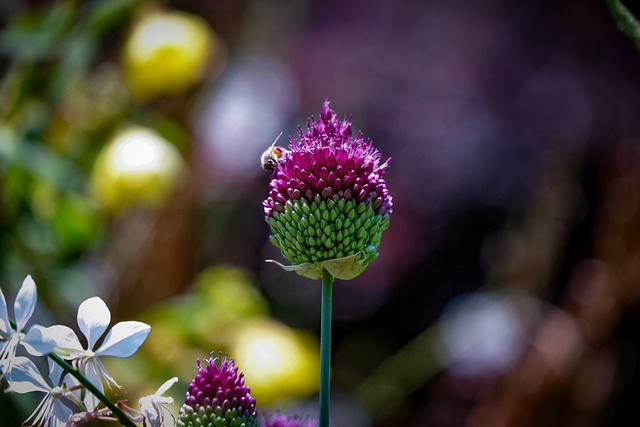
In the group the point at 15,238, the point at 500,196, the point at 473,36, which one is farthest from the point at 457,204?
the point at 15,238

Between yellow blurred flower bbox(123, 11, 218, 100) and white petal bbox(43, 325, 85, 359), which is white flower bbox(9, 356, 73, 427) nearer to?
white petal bbox(43, 325, 85, 359)

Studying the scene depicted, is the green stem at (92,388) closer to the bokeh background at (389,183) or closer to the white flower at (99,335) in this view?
the white flower at (99,335)

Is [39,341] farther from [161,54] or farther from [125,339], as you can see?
[161,54]

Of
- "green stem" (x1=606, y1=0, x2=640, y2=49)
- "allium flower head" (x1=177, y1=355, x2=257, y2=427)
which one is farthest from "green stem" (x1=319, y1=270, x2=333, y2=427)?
"green stem" (x1=606, y1=0, x2=640, y2=49)

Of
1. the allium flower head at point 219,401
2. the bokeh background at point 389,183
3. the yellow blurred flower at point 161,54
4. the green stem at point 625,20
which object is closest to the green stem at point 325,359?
the allium flower head at point 219,401

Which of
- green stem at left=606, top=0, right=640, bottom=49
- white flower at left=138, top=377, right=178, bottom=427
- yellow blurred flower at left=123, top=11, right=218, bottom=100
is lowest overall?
white flower at left=138, top=377, right=178, bottom=427

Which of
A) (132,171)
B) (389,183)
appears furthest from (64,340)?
(389,183)
